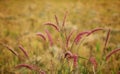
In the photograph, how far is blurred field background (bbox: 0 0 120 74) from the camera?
90.5 inches

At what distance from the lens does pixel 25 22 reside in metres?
4.31

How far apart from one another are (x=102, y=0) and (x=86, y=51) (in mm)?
3547

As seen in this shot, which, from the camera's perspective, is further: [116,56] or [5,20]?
[5,20]

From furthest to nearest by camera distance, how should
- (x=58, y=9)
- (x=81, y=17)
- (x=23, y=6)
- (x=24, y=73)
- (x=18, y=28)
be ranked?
(x=23, y=6), (x=58, y=9), (x=81, y=17), (x=18, y=28), (x=24, y=73)

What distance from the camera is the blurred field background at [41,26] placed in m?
2.30

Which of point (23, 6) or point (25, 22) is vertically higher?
point (23, 6)

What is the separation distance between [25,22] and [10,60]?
1.96 m

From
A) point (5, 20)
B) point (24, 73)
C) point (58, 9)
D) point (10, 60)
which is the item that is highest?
point (58, 9)

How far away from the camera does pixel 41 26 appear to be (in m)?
3.98

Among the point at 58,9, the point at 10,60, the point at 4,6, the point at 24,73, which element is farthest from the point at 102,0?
the point at 24,73

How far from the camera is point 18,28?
12.8ft

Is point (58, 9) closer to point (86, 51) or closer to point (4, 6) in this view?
point (4, 6)

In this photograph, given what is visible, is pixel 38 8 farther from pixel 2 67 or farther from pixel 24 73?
pixel 24 73

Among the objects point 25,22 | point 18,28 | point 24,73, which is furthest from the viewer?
point 25,22
